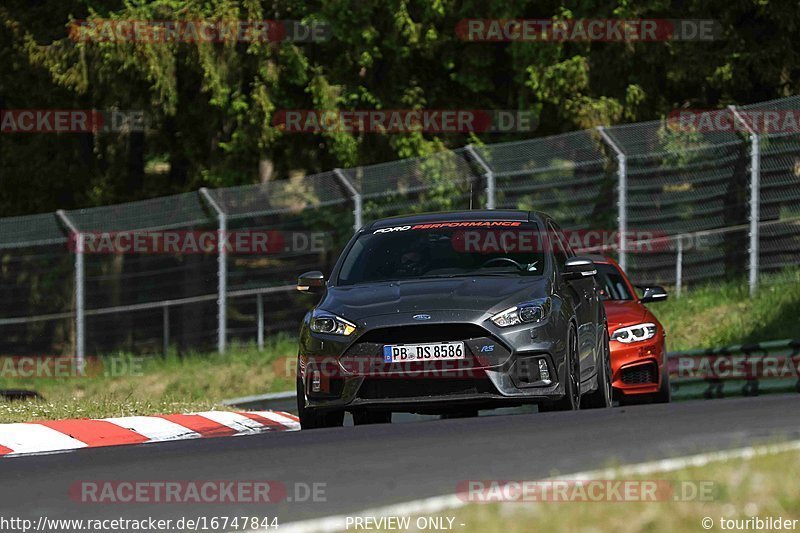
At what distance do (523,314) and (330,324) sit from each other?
1.32 metres

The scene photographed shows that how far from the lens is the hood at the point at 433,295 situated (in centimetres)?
1219

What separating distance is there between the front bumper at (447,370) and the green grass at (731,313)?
12.5 m

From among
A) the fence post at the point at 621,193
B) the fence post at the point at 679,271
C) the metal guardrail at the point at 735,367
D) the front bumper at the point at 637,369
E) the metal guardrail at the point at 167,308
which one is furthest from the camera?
the metal guardrail at the point at 167,308

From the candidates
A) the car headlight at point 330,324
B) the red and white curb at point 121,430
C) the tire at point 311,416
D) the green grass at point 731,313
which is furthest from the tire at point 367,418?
the green grass at point 731,313

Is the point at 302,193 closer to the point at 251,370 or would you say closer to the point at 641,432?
the point at 251,370

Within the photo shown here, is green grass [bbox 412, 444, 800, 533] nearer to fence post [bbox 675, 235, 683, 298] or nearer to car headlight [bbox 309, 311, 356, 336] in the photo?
car headlight [bbox 309, 311, 356, 336]

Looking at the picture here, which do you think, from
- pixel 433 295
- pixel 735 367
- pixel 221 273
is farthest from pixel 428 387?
pixel 221 273

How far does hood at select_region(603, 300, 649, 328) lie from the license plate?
527 cm

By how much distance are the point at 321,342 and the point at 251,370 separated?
51.0 feet

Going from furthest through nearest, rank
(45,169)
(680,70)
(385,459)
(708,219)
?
(45,169) → (680,70) → (708,219) → (385,459)

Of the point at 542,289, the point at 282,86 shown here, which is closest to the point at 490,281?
the point at 542,289

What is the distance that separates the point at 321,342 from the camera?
12.3 m

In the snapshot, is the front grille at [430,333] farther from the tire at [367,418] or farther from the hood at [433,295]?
the tire at [367,418]

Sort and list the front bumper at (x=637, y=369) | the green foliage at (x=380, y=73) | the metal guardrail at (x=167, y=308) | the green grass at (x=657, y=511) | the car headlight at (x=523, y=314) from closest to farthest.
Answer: the green grass at (x=657, y=511)
the car headlight at (x=523, y=314)
the front bumper at (x=637, y=369)
the metal guardrail at (x=167, y=308)
the green foliage at (x=380, y=73)
